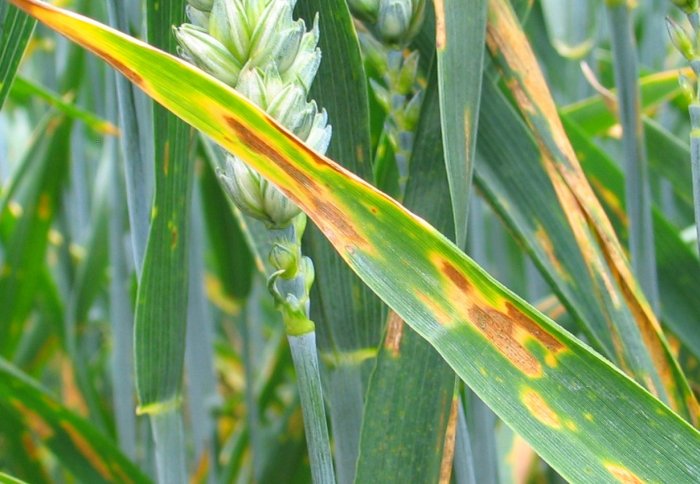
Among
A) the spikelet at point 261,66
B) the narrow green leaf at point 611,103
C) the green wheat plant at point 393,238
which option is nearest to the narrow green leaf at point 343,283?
the green wheat plant at point 393,238

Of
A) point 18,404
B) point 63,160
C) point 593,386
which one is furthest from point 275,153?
point 63,160

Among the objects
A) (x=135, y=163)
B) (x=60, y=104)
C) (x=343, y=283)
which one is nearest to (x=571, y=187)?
(x=343, y=283)

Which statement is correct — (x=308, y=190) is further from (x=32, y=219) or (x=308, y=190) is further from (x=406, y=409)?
(x=32, y=219)

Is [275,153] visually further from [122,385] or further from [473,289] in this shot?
[122,385]

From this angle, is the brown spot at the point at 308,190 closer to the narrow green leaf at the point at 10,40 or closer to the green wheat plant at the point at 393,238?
the green wheat plant at the point at 393,238

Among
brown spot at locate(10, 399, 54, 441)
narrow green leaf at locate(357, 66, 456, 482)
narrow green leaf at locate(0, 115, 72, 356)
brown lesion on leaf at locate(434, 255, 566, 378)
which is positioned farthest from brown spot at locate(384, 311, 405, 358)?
narrow green leaf at locate(0, 115, 72, 356)

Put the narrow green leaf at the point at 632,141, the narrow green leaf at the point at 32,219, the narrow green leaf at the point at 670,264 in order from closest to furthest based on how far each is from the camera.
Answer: the narrow green leaf at the point at 632,141 < the narrow green leaf at the point at 670,264 < the narrow green leaf at the point at 32,219

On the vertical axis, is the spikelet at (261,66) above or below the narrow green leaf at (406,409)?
above

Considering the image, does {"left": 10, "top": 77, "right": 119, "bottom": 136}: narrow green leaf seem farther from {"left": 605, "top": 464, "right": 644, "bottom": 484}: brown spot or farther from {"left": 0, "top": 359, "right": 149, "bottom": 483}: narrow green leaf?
{"left": 605, "top": 464, "right": 644, "bottom": 484}: brown spot
